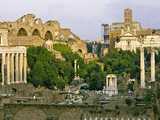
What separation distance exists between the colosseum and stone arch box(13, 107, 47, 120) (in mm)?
29547

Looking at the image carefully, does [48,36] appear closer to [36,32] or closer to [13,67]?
[36,32]

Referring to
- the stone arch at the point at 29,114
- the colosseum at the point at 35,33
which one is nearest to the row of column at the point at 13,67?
the colosseum at the point at 35,33

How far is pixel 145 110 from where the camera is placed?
23.9m

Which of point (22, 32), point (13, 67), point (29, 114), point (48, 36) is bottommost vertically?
point (29, 114)

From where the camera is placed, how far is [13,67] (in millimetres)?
53031

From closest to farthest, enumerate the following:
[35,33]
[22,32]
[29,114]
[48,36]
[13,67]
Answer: [29,114], [13,67], [22,32], [35,33], [48,36]

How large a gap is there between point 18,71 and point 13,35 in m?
9.15

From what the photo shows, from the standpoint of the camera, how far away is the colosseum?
196ft

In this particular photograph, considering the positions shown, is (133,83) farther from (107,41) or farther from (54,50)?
(107,41)

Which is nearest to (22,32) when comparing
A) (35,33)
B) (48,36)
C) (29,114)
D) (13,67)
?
(35,33)

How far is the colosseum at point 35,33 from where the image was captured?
59.7 metres

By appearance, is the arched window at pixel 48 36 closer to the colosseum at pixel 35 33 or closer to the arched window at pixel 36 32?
the colosseum at pixel 35 33

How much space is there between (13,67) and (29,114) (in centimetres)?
2796

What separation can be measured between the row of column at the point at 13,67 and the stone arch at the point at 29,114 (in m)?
25.4
